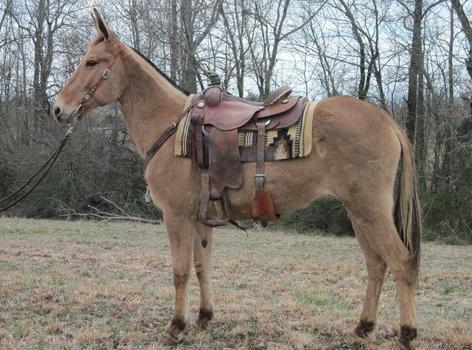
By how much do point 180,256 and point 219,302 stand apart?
1506 mm

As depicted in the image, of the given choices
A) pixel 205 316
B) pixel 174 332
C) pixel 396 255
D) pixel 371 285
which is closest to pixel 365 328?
pixel 371 285

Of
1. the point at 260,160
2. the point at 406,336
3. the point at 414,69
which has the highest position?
the point at 414,69

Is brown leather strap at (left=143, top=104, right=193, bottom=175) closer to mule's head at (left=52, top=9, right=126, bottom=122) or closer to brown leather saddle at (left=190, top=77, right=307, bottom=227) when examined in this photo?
brown leather saddle at (left=190, top=77, right=307, bottom=227)

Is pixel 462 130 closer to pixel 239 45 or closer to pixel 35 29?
pixel 239 45

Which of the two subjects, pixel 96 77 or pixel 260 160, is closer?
pixel 260 160

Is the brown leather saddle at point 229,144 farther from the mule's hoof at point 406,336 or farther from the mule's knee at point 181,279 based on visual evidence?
the mule's hoof at point 406,336

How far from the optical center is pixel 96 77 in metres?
4.53

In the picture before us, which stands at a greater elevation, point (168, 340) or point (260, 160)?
point (260, 160)

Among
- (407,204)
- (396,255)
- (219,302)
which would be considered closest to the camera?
(396,255)

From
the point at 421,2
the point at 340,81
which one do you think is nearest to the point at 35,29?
the point at 340,81

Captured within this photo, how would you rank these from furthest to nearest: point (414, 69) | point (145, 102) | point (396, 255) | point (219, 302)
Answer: point (414, 69) → point (219, 302) → point (145, 102) → point (396, 255)

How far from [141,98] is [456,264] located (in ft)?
28.4

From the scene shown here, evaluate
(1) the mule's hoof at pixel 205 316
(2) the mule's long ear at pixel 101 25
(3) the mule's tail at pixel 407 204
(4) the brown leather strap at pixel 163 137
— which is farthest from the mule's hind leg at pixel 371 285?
(2) the mule's long ear at pixel 101 25

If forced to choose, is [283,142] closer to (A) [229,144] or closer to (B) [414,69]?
(A) [229,144]
